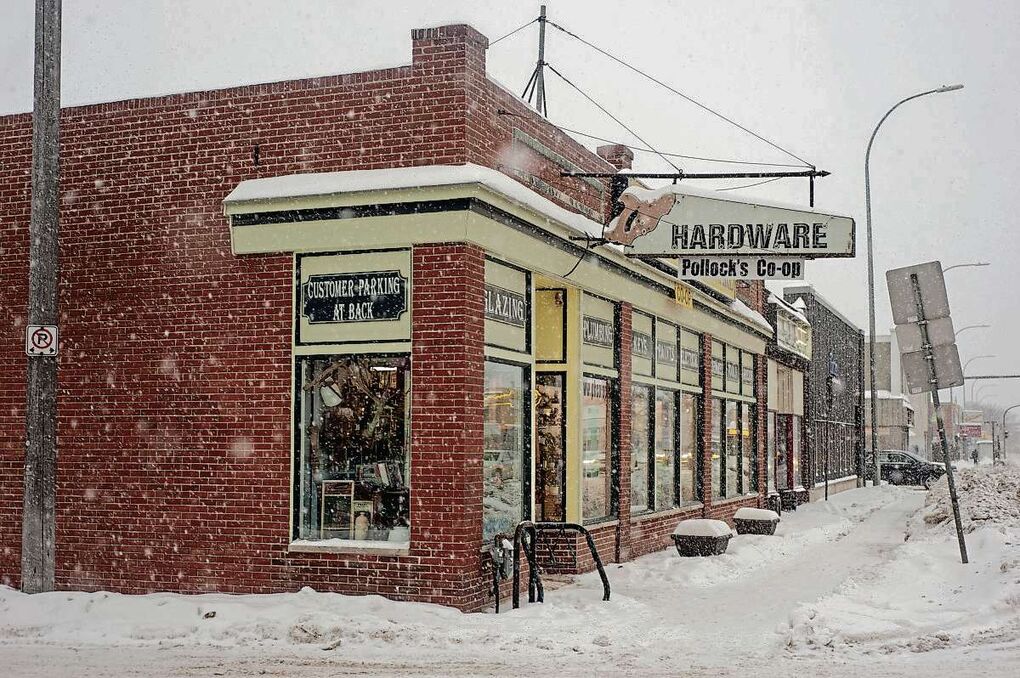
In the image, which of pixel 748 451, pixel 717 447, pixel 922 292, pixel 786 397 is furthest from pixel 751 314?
pixel 922 292

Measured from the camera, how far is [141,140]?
42.7ft

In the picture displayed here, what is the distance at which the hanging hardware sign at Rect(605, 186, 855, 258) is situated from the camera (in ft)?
43.2

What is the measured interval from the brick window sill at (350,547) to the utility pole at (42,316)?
8.08 ft

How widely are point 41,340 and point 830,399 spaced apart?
32.5m

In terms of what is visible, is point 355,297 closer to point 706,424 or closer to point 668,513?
point 668,513

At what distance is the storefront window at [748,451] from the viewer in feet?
80.1

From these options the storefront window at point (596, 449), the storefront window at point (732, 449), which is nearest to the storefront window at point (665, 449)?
the storefront window at point (596, 449)

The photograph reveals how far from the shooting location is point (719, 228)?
13391mm

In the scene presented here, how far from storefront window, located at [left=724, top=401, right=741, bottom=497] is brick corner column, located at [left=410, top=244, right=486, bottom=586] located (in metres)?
12.2

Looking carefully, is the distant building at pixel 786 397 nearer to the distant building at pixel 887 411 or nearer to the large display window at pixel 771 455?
the large display window at pixel 771 455

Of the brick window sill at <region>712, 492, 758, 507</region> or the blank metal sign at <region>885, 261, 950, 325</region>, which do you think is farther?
the brick window sill at <region>712, 492, 758, 507</region>

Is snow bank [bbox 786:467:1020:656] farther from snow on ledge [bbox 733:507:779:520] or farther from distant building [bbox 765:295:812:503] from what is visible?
distant building [bbox 765:295:812:503]

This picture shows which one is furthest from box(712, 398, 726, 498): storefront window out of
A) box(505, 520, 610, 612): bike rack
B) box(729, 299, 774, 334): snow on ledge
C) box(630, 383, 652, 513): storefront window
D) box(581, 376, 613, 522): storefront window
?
box(505, 520, 610, 612): bike rack

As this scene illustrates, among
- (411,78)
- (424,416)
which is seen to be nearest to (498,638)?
(424,416)
